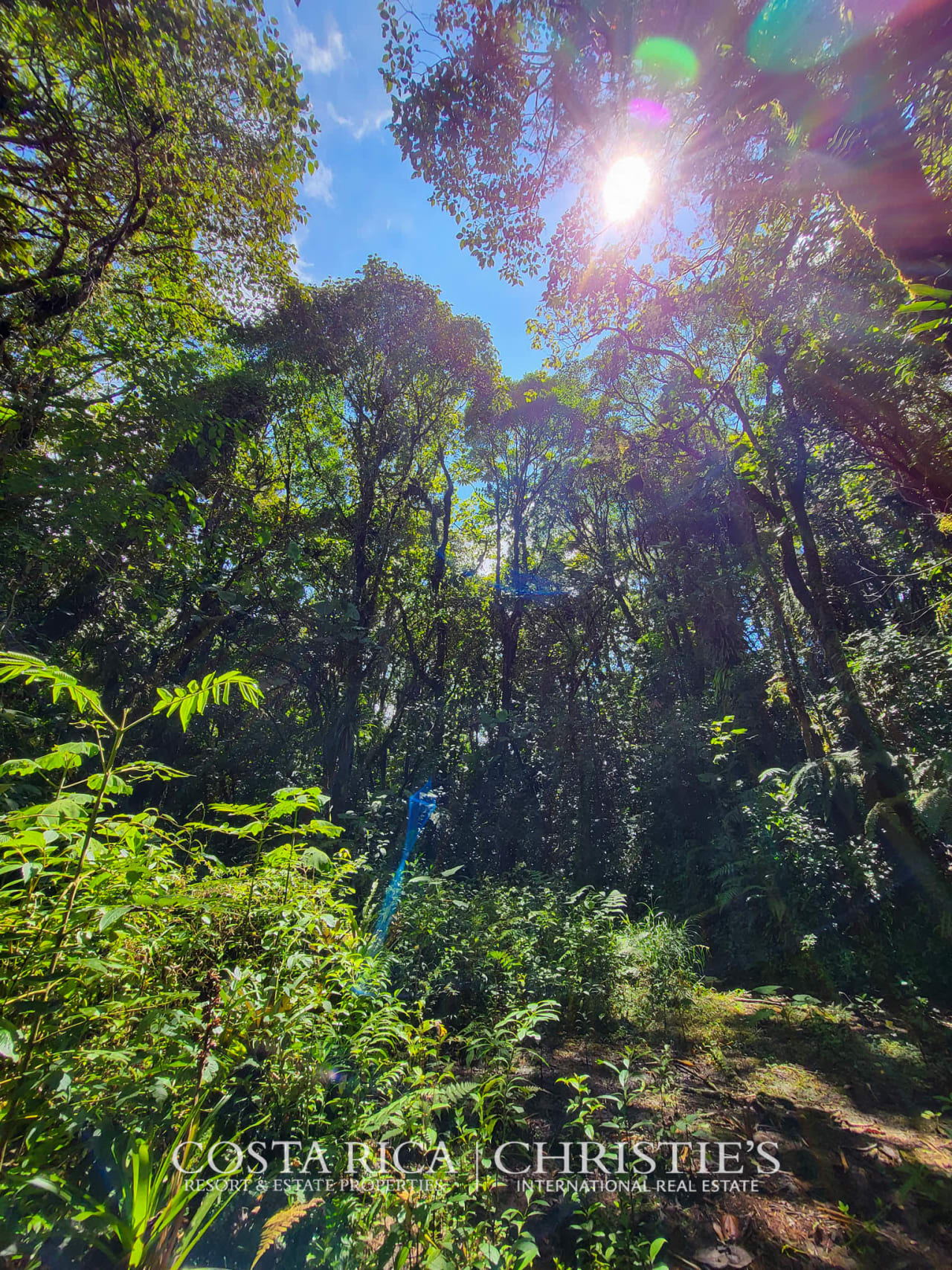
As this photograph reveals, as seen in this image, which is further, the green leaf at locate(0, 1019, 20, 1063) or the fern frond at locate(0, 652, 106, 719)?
the fern frond at locate(0, 652, 106, 719)

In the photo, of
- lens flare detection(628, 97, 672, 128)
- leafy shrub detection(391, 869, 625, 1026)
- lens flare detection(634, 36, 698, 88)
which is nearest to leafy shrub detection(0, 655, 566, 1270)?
leafy shrub detection(391, 869, 625, 1026)

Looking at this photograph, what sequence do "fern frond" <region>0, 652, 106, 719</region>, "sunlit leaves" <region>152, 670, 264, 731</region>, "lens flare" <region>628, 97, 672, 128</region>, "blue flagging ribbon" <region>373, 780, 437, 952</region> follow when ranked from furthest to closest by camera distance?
"blue flagging ribbon" <region>373, 780, 437, 952</region> → "lens flare" <region>628, 97, 672, 128</region> → "sunlit leaves" <region>152, 670, 264, 731</region> → "fern frond" <region>0, 652, 106, 719</region>

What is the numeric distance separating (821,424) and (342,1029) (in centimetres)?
818

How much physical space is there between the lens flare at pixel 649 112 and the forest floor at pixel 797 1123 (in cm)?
683

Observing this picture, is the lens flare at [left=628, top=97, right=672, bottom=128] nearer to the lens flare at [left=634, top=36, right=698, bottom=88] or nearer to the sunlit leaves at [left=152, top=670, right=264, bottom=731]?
the lens flare at [left=634, top=36, right=698, bottom=88]

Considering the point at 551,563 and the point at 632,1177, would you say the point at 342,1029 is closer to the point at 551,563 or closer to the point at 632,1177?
the point at 632,1177

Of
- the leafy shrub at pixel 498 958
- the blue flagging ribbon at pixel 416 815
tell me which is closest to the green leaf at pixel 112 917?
the leafy shrub at pixel 498 958

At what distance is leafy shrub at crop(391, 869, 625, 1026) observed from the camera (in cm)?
334

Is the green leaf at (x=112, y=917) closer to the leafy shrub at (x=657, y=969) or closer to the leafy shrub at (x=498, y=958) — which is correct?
the leafy shrub at (x=498, y=958)

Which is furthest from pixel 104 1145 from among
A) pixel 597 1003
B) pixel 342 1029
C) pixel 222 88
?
pixel 222 88

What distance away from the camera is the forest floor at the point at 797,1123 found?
1768mm

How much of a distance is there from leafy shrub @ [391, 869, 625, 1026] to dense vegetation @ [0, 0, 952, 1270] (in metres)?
0.04

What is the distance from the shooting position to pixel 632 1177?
1.93m

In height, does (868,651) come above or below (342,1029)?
above
